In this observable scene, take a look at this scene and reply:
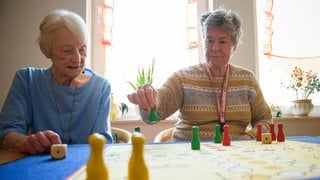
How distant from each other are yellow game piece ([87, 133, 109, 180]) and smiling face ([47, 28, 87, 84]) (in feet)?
2.72

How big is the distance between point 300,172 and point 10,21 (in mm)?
2367

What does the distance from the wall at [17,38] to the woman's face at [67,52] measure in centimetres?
116

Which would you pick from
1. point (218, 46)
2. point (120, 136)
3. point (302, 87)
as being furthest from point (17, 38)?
point (302, 87)

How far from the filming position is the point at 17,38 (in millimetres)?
2305

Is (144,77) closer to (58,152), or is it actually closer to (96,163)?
(58,152)

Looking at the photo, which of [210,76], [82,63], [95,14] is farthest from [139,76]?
[82,63]

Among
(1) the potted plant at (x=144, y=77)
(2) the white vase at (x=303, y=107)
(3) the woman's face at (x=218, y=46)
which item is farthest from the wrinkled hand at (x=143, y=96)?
(2) the white vase at (x=303, y=107)

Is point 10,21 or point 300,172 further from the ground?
point 10,21

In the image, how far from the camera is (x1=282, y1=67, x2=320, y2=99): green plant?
8.52 ft

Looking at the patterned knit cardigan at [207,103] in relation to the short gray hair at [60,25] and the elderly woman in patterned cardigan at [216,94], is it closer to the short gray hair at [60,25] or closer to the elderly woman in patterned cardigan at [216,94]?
the elderly woman in patterned cardigan at [216,94]

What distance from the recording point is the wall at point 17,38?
90.2 inches

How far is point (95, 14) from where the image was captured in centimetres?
261

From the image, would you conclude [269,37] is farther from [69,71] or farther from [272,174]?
[272,174]

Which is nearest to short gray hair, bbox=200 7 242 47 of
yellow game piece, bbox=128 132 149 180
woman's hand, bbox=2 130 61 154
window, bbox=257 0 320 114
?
woman's hand, bbox=2 130 61 154
